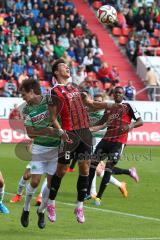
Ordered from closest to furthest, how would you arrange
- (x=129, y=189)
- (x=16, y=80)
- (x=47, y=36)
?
(x=129, y=189) → (x=16, y=80) → (x=47, y=36)

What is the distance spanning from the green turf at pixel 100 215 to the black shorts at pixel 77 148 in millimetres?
1073

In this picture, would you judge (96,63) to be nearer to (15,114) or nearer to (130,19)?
(130,19)

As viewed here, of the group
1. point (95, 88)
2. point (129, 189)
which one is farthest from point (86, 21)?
point (129, 189)

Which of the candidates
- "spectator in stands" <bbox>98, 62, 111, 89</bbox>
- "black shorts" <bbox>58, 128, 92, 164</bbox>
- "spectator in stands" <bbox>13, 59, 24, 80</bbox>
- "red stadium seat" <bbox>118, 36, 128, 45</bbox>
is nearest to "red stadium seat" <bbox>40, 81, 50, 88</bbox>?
"spectator in stands" <bbox>13, 59, 24, 80</bbox>

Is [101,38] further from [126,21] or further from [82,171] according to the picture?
[82,171]

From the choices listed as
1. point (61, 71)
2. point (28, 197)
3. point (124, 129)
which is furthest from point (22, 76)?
point (28, 197)

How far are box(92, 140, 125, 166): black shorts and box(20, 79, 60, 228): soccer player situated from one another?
3466 millimetres

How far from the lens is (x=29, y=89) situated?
37.0 ft

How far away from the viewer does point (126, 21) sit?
40.0 metres

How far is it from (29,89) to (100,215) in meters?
2.81

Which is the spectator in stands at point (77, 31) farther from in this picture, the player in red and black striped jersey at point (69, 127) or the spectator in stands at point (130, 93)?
the player in red and black striped jersey at point (69, 127)

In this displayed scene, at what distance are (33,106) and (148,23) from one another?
94.4ft

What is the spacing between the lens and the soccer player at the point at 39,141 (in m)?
Result: 11.2

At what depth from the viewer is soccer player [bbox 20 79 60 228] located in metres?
11.2
